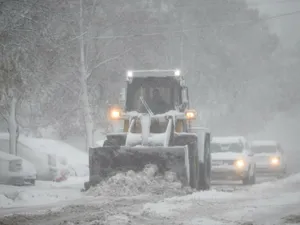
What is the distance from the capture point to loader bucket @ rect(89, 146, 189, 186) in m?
15.1

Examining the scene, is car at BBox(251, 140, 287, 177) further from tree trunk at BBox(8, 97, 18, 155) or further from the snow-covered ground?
the snow-covered ground

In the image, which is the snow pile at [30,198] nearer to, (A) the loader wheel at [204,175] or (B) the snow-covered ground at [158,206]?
(B) the snow-covered ground at [158,206]

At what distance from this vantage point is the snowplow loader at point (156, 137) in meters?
15.2

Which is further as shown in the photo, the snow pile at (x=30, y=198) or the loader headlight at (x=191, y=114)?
the loader headlight at (x=191, y=114)

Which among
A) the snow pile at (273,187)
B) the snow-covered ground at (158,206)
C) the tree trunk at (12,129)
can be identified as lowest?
the snow pile at (273,187)

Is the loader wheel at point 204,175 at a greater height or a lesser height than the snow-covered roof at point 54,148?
lesser

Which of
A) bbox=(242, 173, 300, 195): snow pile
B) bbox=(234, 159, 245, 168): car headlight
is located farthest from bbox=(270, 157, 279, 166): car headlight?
bbox=(242, 173, 300, 195): snow pile

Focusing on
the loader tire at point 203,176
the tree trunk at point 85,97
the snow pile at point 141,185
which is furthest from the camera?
the tree trunk at point 85,97

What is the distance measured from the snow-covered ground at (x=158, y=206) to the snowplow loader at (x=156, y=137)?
1.23ft

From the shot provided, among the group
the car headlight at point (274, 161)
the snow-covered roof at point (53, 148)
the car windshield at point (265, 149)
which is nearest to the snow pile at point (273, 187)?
the car headlight at point (274, 161)

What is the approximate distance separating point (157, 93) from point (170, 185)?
306 centimetres

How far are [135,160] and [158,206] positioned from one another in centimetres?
331

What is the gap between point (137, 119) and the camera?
1658cm

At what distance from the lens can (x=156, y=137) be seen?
1582cm
